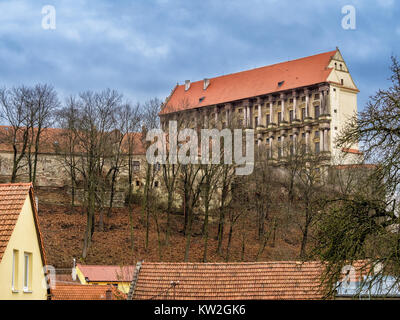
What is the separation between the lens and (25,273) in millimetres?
18844

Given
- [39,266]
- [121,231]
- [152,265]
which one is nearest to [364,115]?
[39,266]

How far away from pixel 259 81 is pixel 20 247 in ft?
324

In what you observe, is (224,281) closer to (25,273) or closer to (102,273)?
(25,273)

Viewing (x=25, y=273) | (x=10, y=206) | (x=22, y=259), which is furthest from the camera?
(x=25, y=273)

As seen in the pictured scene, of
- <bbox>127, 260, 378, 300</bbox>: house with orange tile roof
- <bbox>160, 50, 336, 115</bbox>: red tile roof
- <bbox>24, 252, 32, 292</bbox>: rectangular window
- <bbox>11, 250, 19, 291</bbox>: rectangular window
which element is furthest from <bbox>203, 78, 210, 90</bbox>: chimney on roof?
<bbox>11, 250, 19, 291</bbox>: rectangular window

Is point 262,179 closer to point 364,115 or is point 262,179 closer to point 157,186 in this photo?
point 157,186

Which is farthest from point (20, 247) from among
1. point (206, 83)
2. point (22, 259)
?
point (206, 83)

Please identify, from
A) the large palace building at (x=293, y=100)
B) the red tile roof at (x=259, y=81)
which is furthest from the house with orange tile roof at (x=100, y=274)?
the red tile roof at (x=259, y=81)

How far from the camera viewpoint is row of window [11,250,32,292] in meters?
17.8

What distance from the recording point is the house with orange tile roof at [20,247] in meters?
17.0

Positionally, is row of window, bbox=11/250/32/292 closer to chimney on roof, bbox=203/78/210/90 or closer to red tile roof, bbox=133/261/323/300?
red tile roof, bbox=133/261/323/300

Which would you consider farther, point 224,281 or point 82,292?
point 82,292

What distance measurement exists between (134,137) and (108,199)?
6668 mm

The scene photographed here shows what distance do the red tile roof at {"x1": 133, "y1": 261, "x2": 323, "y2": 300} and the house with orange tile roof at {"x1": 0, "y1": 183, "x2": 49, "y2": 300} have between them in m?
12.4
